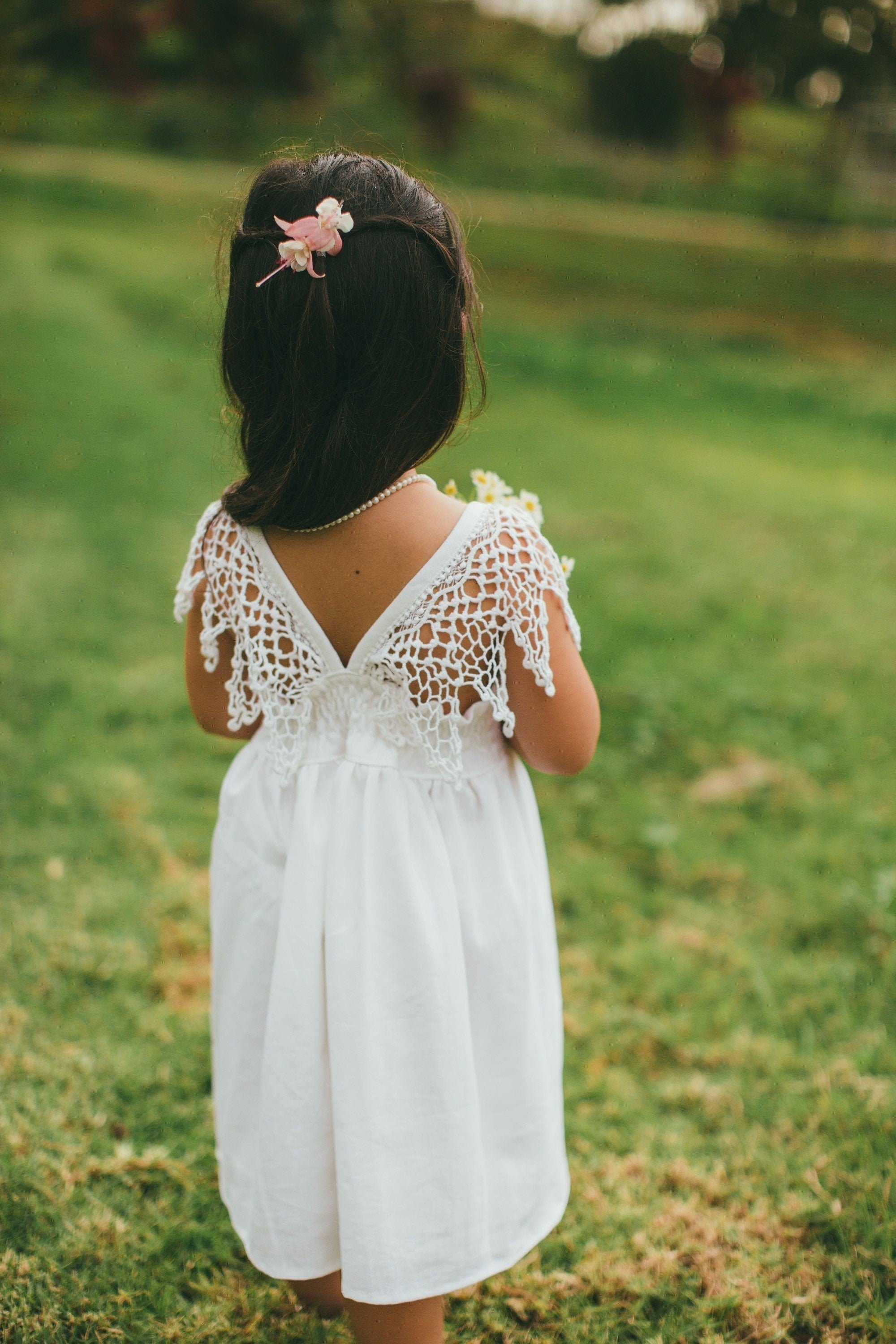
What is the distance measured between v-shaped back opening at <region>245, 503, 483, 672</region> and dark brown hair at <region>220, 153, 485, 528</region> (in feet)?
0.23

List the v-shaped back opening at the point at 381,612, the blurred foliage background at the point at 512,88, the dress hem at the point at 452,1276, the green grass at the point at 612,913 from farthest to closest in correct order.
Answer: the blurred foliage background at the point at 512,88, the green grass at the point at 612,913, the dress hem at the point at 452,1276, the v-shaped back opening at the point at 381,612

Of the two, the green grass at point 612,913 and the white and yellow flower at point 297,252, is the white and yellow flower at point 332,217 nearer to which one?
the white and yellow flower at point 297,252

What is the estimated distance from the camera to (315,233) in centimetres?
118

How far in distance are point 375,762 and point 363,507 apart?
1.16 feet

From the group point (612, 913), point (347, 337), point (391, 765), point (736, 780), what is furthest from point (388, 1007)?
point (736, 780)

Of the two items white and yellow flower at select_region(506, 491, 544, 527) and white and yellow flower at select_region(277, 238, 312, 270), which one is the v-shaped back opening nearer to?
white and yellow flower at select_region(506, 491, 544, 527)

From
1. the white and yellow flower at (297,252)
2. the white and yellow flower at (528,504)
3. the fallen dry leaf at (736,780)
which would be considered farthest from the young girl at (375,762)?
the fallen dry leaf at (736,780)

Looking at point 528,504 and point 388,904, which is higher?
point 528,504

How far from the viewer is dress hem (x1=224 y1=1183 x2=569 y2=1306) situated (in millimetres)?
1429

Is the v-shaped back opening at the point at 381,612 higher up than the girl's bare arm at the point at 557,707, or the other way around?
the v-shaped back opening at the point at 381,612

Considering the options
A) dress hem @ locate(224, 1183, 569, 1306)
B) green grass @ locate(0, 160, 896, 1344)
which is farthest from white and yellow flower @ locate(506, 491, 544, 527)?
dress hem @ locate(224, 1183, 569, 1306)

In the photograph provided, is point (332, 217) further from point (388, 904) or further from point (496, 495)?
point (388, 904)

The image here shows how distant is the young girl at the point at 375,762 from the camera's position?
1.25m

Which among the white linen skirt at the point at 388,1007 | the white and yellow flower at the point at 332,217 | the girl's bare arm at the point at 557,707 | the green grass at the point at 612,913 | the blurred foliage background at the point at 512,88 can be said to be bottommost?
the green grass at the point at 612,913
